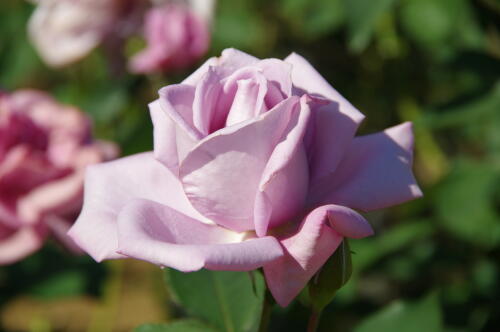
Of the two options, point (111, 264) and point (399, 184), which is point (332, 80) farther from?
point (399, 184)

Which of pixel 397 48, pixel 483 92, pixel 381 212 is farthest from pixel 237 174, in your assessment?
pixel 381 212

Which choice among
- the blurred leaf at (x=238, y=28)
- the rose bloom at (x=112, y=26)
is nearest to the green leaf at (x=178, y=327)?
the rose bloom at (x=112, y=26)

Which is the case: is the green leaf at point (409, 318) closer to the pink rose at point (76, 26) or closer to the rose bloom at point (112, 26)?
the rose bloom at point (112, 26)

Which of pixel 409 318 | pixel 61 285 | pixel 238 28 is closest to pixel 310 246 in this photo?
pixel 409 318

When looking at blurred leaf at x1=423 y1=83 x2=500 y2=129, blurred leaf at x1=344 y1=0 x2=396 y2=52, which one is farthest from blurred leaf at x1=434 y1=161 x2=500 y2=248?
blurred leaf at x1=344 y1=0 x2=396 y2=52

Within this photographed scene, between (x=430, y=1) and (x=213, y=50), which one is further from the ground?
(x=430, y=1)

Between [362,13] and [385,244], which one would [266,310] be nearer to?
[362,13]
